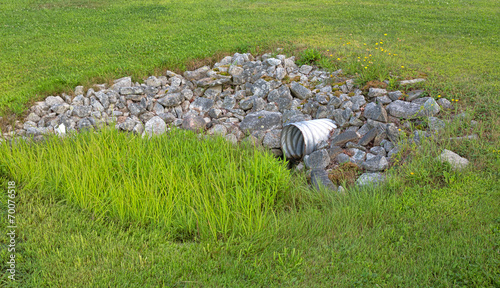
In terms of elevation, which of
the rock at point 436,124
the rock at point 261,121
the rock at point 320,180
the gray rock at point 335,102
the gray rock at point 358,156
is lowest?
the rock at point 320,180

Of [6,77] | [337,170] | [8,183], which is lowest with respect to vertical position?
[337,170]

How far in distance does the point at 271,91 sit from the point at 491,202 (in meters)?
4.09

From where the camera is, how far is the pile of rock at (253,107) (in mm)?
5453

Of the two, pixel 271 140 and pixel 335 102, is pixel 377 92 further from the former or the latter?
pixel 271 140

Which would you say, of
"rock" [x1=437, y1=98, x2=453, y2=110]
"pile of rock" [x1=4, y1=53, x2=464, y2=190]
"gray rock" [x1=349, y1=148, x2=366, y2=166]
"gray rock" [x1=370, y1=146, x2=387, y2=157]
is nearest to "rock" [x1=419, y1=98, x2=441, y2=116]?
"pile of rock" [x1=4, y1=53, x2=464, y2=190]

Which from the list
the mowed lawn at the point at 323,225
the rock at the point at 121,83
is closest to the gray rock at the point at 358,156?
the mowed lawn at the point at 323,225

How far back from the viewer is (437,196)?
4004mm

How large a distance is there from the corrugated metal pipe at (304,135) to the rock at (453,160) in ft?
5.58

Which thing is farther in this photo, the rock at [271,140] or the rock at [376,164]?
the rock at [271,140]

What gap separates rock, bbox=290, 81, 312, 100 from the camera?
6.74 meters

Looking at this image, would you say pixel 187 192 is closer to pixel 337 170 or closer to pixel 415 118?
pixel 337 170

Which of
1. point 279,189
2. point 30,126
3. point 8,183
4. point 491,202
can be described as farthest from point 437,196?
point 30,126

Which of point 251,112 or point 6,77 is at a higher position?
point 6,77

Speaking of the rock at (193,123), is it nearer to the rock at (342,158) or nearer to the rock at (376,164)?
the rock at (342,158)
